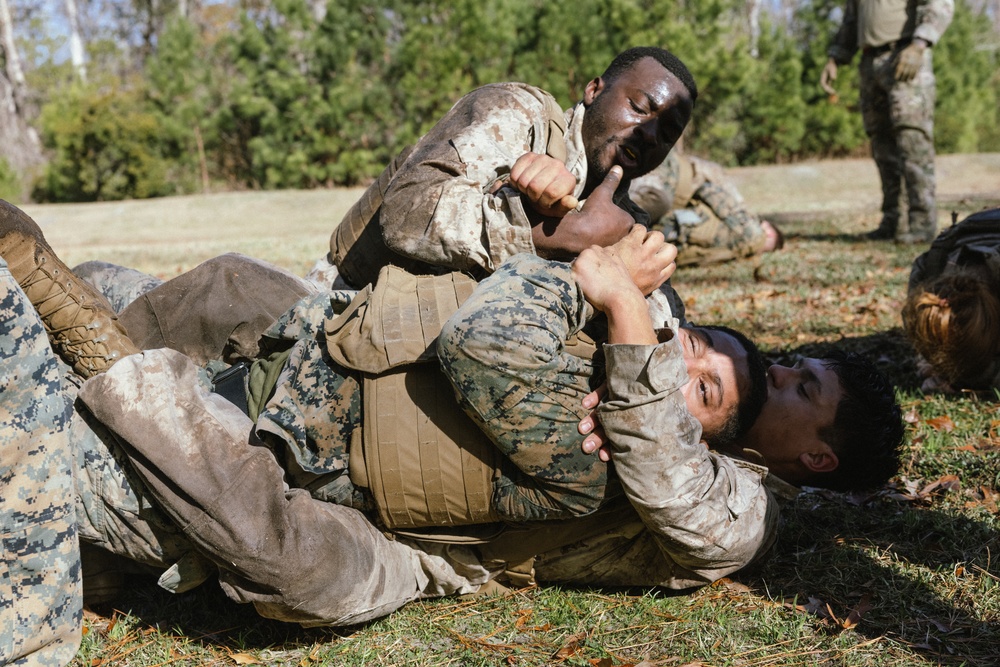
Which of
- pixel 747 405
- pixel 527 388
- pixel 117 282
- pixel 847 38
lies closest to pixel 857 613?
pixel 747 405

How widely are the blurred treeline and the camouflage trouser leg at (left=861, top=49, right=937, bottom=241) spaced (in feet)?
32.9

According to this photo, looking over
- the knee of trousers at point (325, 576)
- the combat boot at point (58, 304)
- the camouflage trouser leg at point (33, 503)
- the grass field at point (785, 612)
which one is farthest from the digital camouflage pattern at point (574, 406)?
the combat boot at point (58, 304)

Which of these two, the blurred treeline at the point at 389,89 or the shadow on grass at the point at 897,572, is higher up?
the blurred treeline at the point at 389,89

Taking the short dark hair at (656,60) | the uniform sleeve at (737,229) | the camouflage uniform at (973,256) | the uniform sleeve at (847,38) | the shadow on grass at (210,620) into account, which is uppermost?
the uniform sleeve at (847,38)

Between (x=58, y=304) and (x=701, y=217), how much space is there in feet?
21.4

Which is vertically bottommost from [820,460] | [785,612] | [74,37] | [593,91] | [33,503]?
[785,612]

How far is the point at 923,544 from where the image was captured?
3.02 meters

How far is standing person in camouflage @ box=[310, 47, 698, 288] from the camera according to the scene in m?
2.84

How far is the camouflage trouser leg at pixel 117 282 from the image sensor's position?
367 centimetres

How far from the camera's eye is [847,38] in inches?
350

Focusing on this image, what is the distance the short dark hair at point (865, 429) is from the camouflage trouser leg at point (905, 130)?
6165 millimetres

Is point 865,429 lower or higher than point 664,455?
lower

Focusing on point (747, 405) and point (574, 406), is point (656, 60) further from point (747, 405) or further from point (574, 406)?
point (574, 406)

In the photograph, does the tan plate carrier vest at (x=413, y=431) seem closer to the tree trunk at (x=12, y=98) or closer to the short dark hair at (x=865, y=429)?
the short dark hair at (x=865, y=429)
